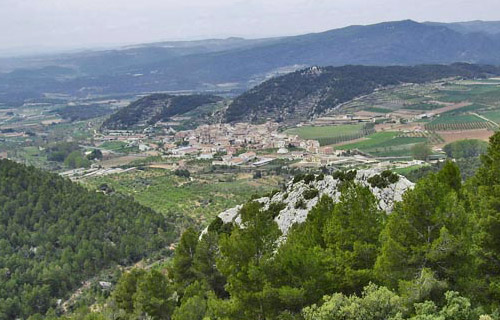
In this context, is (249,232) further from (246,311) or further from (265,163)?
(265,163)

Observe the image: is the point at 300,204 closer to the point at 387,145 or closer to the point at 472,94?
the point at 387,145

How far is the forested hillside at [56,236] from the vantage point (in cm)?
3762

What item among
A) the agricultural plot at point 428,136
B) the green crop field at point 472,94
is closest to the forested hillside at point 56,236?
the agricultural plot at point 428,136

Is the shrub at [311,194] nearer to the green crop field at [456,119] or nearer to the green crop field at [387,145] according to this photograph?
the green crop field at [387,145]

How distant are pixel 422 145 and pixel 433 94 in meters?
67.4

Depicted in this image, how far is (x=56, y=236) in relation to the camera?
45312 mm

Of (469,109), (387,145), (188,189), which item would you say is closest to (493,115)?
(469,109)

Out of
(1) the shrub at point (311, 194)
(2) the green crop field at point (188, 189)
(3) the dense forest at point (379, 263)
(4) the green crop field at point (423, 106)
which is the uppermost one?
(3) the dense forest at point (379, 263)

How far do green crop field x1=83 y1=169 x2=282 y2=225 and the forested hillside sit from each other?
8.24 meters

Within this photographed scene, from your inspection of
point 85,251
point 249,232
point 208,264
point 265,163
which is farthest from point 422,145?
point 249,232

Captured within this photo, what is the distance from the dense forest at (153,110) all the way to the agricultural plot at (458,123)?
83.1 meters

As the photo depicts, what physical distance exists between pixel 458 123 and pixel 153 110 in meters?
97.2

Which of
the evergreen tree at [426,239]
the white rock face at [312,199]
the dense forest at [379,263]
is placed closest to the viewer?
the dense forest at [379,263]

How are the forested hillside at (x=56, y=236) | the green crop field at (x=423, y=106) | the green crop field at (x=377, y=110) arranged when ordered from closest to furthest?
the forested hillside at (x=56, y=236), the green crop field at (x=423, y=106), the green crop field at (x=377, y=110)
